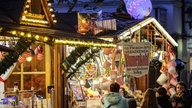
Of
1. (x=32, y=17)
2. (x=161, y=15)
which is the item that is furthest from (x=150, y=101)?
(x=161, y=15)

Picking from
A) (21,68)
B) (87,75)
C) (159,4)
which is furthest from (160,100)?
(159,4)

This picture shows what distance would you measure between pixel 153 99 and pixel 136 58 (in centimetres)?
294

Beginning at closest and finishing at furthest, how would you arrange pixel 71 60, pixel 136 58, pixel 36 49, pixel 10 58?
pixel 10 58 → pixel 71 60 → pixel 36 49 → pixel 136 58

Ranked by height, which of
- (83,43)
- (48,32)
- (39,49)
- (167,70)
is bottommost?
(167,70)

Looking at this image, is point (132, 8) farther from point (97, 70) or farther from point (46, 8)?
point (46, 8)

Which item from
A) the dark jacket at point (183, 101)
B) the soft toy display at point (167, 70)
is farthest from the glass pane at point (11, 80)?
the soft toy display at point (167, 70)

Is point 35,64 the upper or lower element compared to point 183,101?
upper

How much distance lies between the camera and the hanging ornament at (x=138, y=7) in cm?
1556

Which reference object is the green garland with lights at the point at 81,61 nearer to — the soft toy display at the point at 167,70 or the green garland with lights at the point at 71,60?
the green garland with lights at the point at 71,60

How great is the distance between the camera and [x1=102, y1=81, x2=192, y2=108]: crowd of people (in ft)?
34.4

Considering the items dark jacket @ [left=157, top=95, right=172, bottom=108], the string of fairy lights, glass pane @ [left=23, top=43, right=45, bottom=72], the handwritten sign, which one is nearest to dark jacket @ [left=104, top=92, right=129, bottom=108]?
dark jacket @ [left=157, top=95, right=172, bottom=108]

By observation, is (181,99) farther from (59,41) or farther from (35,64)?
(35,64)

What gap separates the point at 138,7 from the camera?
1571cm

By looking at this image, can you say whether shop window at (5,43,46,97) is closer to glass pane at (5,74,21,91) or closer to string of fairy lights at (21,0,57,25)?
glass pane at (5,74,21,91)
